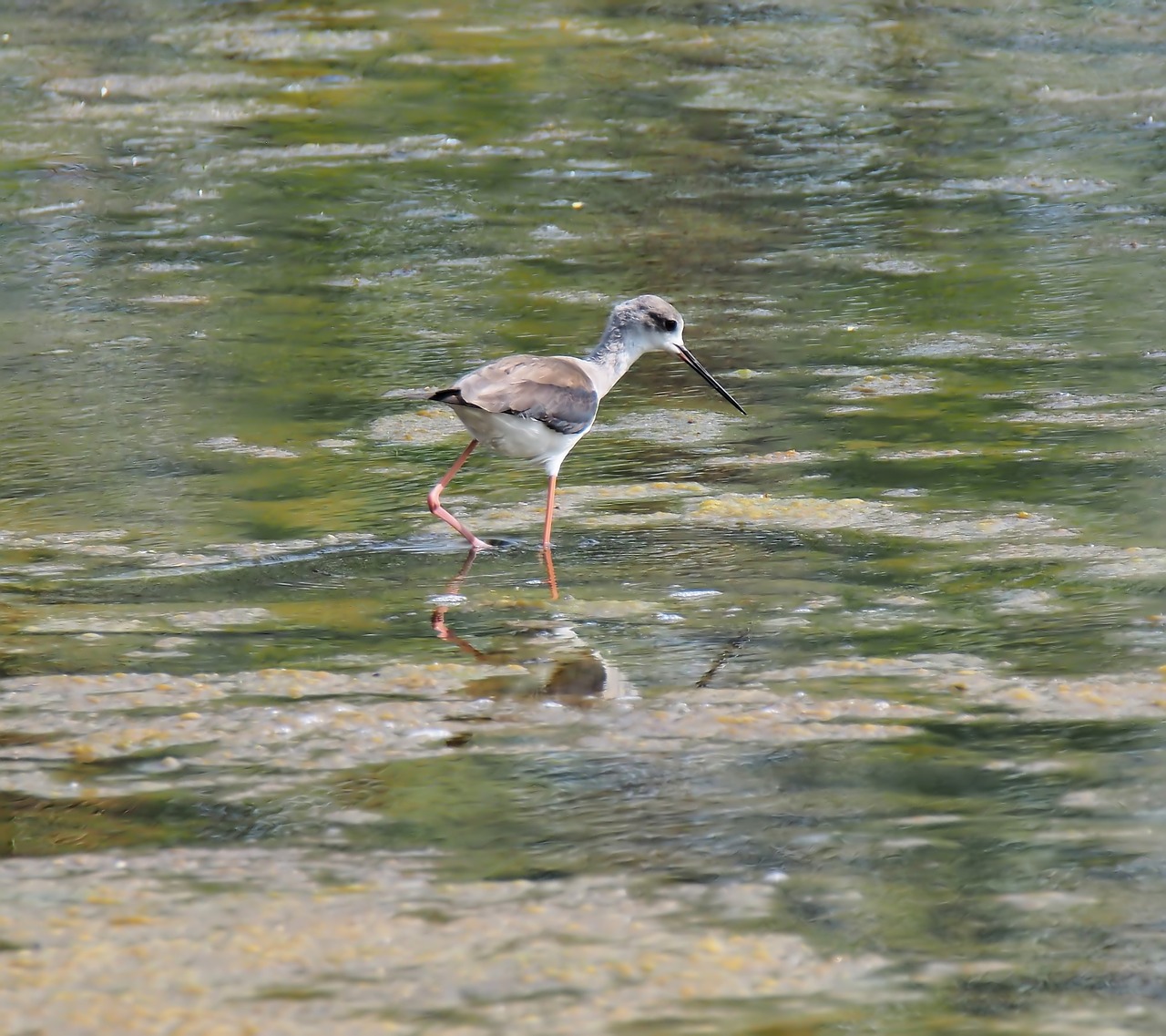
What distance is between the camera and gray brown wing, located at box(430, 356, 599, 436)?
6.84 metres

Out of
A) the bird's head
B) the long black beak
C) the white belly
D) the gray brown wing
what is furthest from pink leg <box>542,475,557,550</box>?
the long black beak

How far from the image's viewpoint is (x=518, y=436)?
22.9 feet

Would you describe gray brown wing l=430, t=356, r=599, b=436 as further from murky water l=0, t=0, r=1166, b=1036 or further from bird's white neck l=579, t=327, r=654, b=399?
murky water l=0, t=0, r=1166, b=1036

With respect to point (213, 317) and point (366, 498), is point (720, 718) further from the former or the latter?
point (213, 317)

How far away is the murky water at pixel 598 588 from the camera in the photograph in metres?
4.07

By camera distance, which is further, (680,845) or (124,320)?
(124,320)

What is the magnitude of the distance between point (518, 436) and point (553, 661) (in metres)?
1.37

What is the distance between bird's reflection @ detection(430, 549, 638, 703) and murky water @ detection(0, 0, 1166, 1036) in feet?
0.10

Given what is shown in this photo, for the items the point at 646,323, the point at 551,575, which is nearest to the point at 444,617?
the point at 551,575

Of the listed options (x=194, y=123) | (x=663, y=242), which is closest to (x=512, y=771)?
(x=663, y=242)

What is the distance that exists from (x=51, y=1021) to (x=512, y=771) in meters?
1.53

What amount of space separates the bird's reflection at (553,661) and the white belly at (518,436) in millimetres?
794

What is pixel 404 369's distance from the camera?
9422 mm

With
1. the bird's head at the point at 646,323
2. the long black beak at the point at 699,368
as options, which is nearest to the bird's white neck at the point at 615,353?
the bird's head at the point at 646,323
